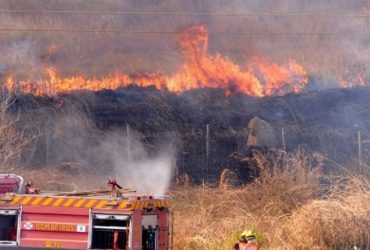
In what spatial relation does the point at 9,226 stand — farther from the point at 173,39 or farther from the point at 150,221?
the point at 173,39

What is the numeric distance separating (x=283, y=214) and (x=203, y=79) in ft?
49.5

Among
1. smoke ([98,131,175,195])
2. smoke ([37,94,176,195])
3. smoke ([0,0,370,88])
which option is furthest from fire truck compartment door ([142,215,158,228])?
smoke ([0,0,370,88])

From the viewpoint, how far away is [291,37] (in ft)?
116

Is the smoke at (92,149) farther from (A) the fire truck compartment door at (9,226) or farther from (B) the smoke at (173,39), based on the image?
(A) the fire truck compartment door at (9,226)

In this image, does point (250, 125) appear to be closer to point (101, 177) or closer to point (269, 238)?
point (101, 177)

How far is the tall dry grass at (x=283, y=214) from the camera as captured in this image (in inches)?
551

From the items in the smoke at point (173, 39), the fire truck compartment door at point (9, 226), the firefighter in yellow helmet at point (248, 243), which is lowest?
the firefighter in yellow helmet at point (248, 243)

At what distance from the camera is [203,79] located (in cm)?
2970

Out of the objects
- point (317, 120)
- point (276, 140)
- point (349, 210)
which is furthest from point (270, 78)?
point (349, 210)

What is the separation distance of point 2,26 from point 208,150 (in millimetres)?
13363

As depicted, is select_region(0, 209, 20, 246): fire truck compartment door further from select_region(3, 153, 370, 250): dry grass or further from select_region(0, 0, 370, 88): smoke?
Answer: select_region(0, 0, 370, 88): smoke

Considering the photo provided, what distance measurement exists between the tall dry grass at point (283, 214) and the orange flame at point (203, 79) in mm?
12860

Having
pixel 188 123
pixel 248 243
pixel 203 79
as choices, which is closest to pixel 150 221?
pixel 248 243

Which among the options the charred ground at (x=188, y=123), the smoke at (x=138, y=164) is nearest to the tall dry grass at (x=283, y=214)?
the smoke at (x=138, y=164)
